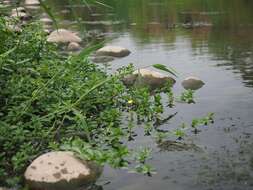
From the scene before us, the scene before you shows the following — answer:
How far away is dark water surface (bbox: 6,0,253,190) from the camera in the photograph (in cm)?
546

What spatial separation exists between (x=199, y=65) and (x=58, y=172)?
6.58 metres

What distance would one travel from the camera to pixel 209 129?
22.7ft

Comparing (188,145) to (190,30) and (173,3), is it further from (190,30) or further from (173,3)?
(173,3)

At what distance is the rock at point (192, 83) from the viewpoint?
30.4 ft

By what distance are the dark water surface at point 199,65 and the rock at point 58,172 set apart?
256mm

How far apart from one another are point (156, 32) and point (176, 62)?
4677mm

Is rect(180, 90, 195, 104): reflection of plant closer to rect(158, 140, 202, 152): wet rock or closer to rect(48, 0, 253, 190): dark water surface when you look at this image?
rect(48, 0, 253, 190): dark water surface

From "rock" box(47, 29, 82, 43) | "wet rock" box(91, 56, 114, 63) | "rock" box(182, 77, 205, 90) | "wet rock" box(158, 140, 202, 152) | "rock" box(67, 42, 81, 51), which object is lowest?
"wet rock" box(158, 140, 202, 152)

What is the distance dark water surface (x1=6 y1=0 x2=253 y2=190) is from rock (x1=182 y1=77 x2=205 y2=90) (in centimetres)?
15

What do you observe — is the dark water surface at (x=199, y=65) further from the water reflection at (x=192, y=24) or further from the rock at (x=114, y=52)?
the rock at (x=114, y=52)

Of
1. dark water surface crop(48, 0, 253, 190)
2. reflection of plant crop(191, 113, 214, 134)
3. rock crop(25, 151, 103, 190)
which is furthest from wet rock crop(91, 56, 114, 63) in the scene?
rock crop(25, 151, 103, 190)

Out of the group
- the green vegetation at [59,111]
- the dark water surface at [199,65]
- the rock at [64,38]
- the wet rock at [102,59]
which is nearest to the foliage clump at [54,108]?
the green vegetation at [59,111]

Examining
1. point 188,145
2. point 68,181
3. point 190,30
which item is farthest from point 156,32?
point 68,181

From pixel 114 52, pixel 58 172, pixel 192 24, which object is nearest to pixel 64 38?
pixel 114 52
